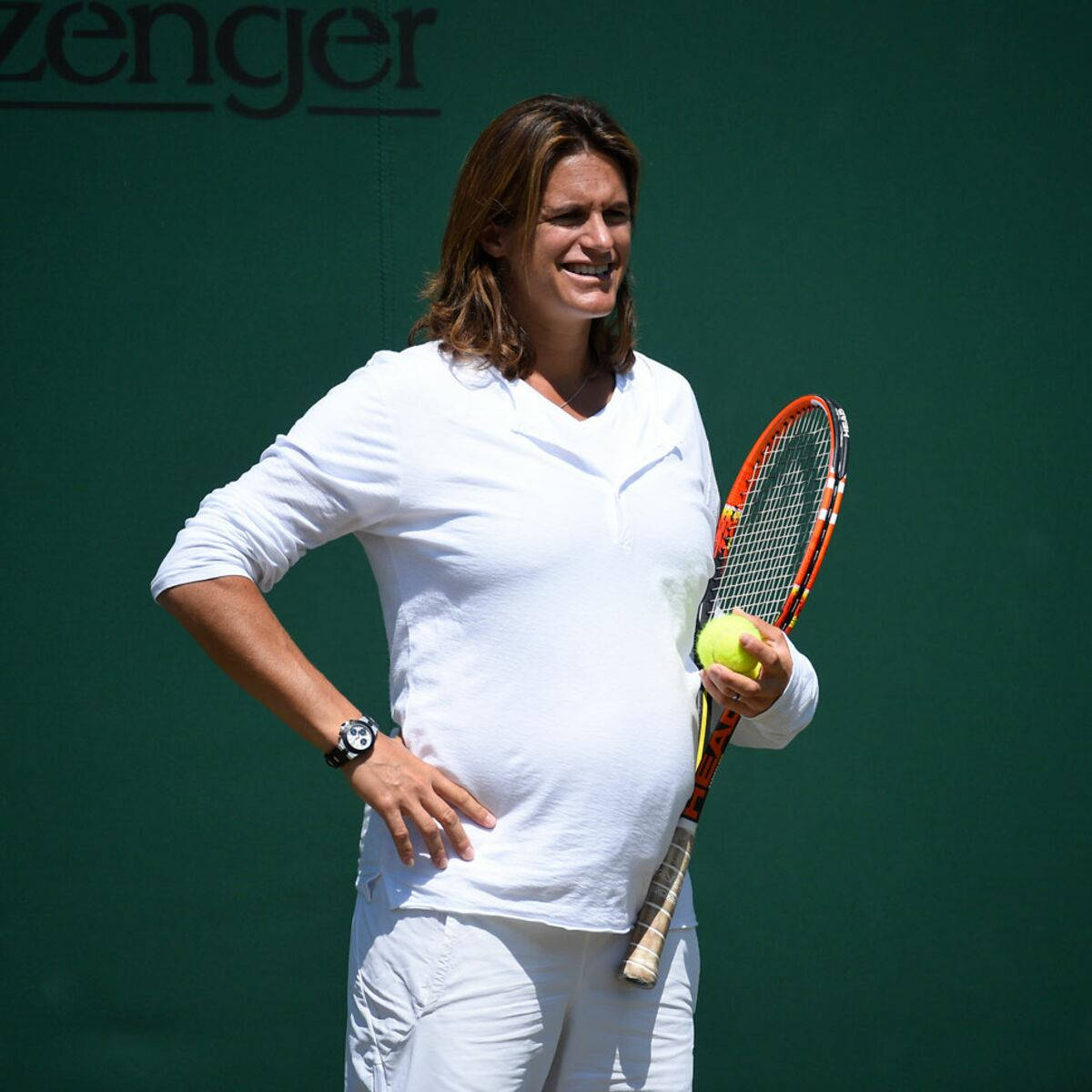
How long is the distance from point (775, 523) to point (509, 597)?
0.77 metres

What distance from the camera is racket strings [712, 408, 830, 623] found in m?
2.53

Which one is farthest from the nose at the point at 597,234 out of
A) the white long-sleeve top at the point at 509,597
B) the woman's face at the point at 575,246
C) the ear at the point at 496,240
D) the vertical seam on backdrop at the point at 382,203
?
the vertical seam on backdrop at the point at 382,203

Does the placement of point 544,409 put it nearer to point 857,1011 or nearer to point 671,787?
point 671,787

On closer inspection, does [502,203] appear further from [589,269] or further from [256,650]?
[256,650]

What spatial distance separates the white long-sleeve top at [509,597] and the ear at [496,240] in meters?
0.19

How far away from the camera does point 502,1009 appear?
1.97 m

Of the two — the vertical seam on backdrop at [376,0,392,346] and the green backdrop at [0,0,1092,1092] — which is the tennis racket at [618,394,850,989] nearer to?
the green backdrop at [0,0,1092,1092]

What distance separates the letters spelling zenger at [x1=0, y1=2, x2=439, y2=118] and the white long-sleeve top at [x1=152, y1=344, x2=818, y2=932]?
1461 mm

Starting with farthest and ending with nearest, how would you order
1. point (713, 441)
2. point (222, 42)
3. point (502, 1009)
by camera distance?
1. point (713, 441)
2. point (222, 42)
3. point (502, 1009)

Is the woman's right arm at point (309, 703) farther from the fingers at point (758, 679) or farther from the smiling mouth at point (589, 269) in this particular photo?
the smiling mouth at point (589, 269)

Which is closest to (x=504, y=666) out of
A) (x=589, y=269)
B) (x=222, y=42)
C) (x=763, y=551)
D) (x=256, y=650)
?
(x=256, y=650)

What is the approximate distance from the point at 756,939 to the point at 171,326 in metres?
1.72

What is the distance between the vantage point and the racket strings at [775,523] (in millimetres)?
2531

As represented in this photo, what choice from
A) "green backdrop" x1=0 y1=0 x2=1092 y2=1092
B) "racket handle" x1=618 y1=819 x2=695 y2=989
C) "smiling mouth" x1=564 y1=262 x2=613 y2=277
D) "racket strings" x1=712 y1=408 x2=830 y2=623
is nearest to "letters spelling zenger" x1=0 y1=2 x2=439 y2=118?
"green backdrop" x1=0 y1=0 x2=1092 y2=1092
